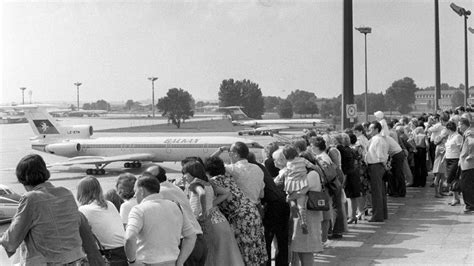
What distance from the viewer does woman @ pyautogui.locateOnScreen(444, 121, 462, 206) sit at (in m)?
13.2

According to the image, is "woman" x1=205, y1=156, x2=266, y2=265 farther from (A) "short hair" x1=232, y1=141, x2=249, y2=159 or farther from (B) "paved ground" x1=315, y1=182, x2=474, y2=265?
(B) "paved ground" x1=315, y1=182, x2=474, y2=265

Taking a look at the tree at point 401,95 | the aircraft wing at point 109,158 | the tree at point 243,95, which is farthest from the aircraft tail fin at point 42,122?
the tree at point 401,95

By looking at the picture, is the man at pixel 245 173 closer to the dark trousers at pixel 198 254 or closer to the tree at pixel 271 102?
the dark trousers at pixel 198 254

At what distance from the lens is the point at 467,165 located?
12.2 metres

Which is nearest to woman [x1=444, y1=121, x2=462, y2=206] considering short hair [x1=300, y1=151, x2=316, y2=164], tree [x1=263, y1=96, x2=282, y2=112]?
short hair [x1=300, y1=151, x2=316, y2=164]

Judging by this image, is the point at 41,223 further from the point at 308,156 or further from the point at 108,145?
the point at 108,145

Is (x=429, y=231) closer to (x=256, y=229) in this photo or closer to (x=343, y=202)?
(x=343, y=202)

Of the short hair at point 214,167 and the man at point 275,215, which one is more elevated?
the short hair at point 214,167

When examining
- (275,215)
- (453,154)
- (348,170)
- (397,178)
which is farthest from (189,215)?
(397,178)

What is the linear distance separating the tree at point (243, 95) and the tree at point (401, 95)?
77.5 ft

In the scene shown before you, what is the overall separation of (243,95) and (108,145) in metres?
87.0

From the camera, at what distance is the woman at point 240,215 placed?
7.34m

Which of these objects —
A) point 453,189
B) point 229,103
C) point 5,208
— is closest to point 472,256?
point 453,189

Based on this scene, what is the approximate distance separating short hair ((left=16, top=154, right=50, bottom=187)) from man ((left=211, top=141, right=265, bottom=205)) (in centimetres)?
297
